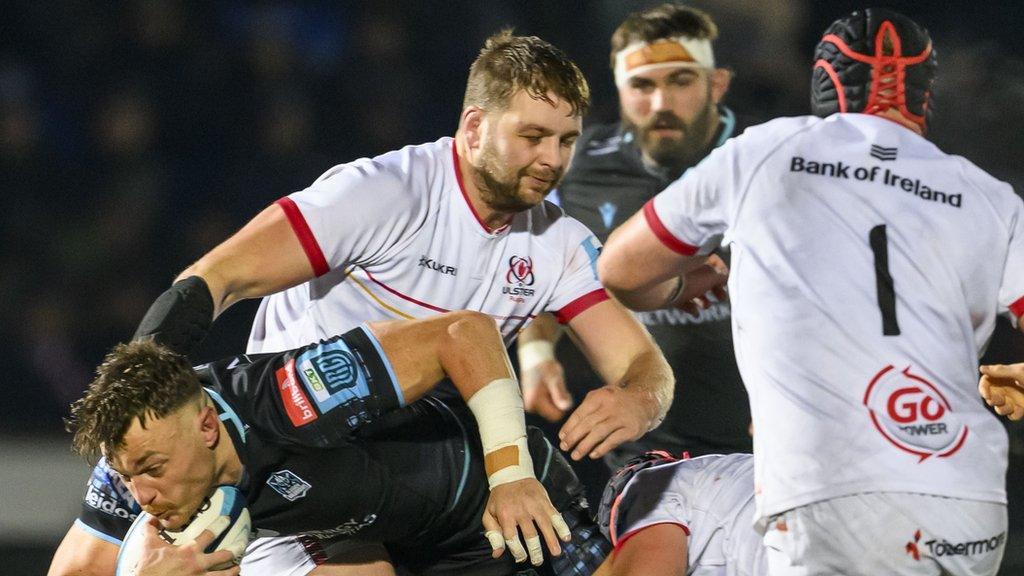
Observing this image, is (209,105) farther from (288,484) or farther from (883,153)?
(883,153)

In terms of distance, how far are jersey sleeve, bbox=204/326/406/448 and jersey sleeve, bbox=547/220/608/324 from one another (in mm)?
677

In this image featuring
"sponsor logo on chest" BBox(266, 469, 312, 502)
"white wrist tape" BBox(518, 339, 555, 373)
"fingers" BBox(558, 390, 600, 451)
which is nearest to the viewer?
"sponsor logo on chest" BBox(266, 469, 312, 502)

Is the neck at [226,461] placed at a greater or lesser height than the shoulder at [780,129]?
lesser

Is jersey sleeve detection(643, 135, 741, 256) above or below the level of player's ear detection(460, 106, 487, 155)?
below

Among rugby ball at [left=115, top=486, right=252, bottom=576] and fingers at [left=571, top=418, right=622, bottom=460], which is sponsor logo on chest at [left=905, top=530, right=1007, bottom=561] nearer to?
fingers at [left=571, top=418, right=622, bottom=460]

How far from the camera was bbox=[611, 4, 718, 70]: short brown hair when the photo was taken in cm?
394

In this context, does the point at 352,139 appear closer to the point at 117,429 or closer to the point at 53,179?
the point at 53,179

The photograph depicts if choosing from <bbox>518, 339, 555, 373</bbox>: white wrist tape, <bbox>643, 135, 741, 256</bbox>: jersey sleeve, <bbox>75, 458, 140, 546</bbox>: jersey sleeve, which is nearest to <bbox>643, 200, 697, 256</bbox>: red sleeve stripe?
<bbox>643, 135, 741, 256</bbox>: jersey sleeve

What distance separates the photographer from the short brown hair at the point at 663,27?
3941mm

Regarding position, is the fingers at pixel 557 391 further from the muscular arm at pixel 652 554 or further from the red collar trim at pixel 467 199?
the muscular arm at pixel 652 554

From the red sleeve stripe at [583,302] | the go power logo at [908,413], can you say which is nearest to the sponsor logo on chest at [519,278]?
the red sleeve stripe at [583,302]

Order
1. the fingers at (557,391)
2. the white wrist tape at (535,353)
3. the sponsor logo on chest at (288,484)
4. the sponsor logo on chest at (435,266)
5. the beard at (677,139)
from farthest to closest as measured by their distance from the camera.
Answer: the beard at (677,139)
the white wrist tape at (535,353)
the fingers at (557,391)
the sponsor logo on chest at (435,266)
the sponsor logo on chest at (288,484)

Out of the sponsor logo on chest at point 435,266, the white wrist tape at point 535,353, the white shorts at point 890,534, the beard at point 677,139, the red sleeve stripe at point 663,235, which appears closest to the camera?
the white shorts at point 890,534

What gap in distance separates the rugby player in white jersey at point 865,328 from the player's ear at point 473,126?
755 millimetres
